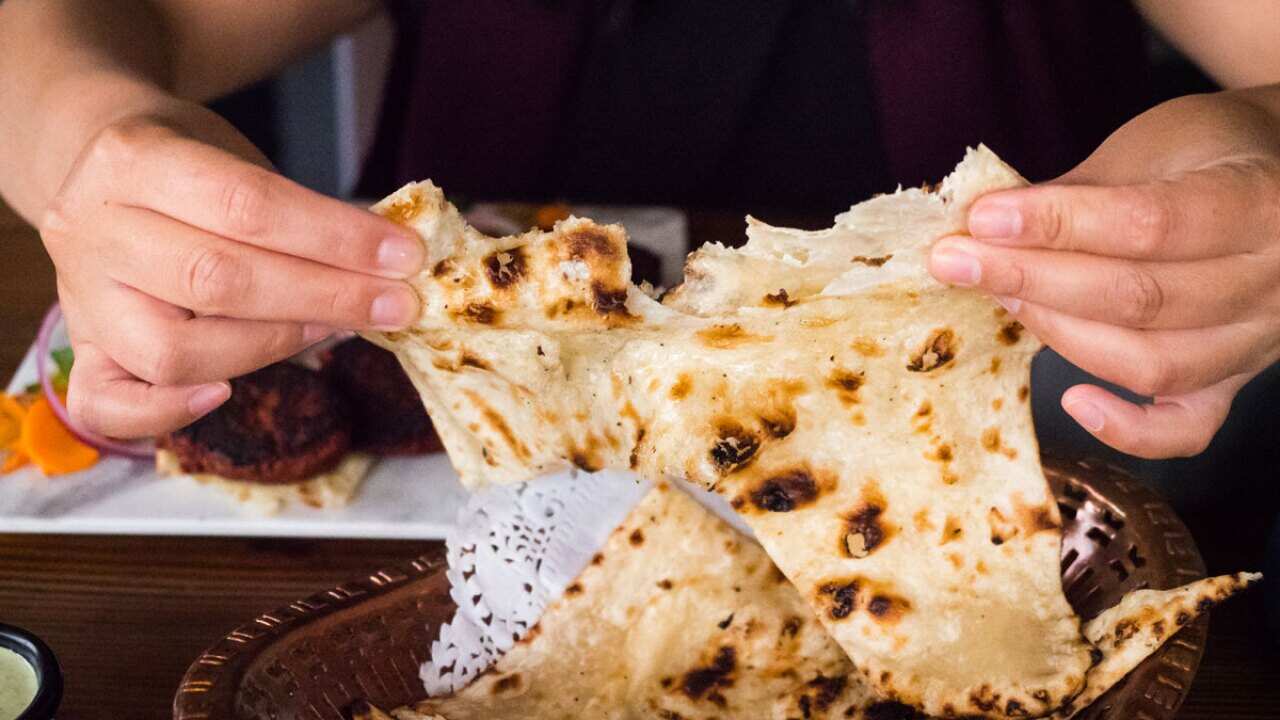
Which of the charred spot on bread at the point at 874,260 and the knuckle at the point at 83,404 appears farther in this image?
the knuckle at the point at 83,404

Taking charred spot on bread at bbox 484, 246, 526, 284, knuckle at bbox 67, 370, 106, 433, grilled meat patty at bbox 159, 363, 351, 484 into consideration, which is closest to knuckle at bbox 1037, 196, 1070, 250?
charred spot on bread at bbox 484, 246, 526, 284

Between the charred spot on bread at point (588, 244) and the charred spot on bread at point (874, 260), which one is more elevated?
the charred spot on bread at point (588, 244)

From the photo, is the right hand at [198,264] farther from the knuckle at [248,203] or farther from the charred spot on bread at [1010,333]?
the charred spot on bread at [1010,333]

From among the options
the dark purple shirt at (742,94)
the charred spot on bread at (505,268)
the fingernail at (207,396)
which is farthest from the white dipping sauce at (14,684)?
the dark purple shirt at (742,94)

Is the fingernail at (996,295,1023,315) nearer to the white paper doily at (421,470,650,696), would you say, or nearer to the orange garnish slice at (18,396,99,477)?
the white paper doily at (421,470,650,696)

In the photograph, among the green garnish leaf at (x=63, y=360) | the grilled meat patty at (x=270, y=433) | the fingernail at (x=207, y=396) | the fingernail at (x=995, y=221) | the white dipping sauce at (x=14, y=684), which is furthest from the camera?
the green garnish leaf at (x=63, y=360)

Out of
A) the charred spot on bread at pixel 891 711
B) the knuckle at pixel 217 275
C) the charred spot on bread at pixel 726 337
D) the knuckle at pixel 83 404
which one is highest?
the knuckle at pixel 217 275
